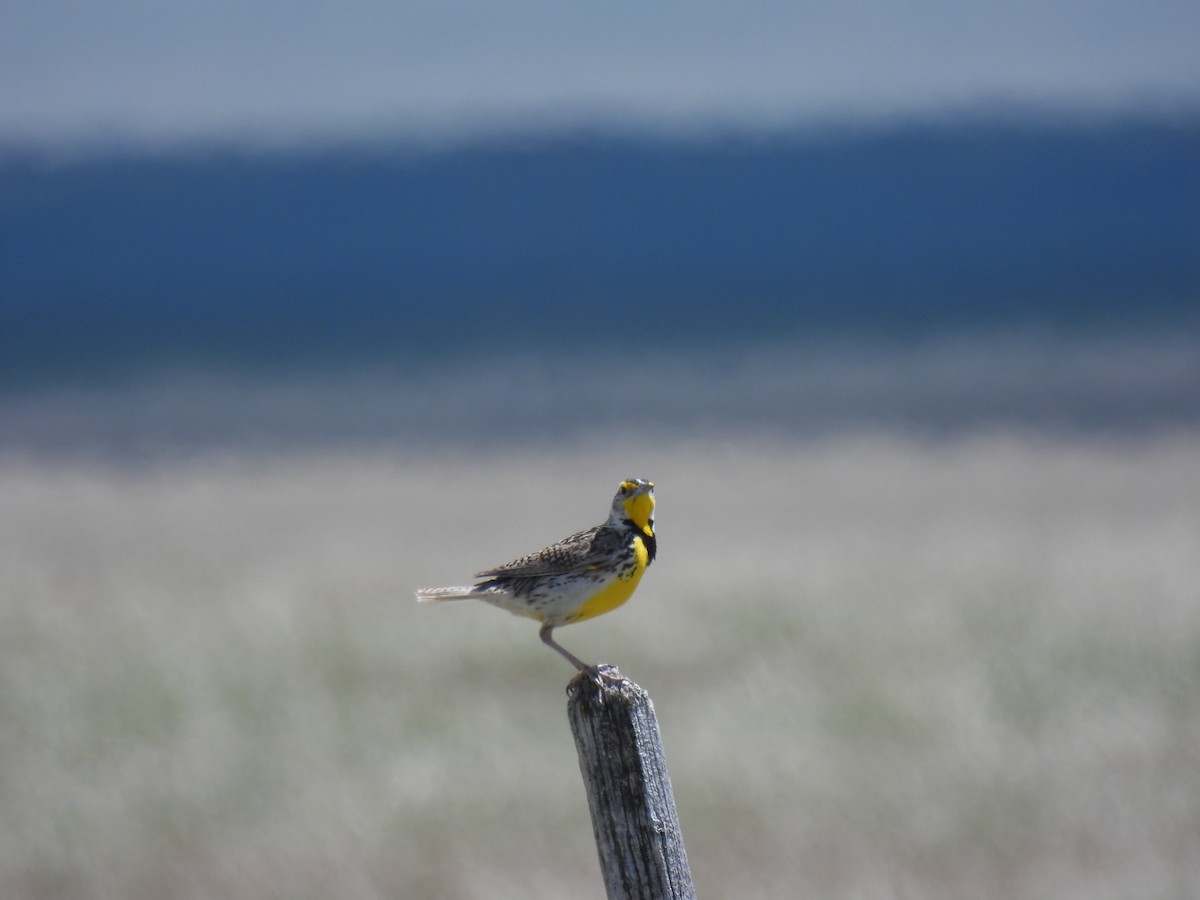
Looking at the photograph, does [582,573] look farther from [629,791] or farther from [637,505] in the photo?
[629,791]

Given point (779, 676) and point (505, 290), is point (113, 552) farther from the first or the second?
point (505, 290)

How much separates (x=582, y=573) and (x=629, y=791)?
3.30 ft

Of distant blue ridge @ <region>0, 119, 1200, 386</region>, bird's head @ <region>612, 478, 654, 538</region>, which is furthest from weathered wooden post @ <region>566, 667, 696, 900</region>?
distant blue ridge @ <region>0, 119, 1200, 386</region>

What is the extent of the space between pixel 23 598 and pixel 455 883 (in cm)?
577

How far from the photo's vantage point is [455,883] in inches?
301

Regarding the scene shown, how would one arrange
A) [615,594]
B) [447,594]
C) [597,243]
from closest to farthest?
[615,594] < [447,594] < [597,243]

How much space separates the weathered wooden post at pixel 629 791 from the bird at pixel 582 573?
744 mm

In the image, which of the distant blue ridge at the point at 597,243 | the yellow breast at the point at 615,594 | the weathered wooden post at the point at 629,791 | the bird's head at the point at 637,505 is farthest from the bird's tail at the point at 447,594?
the distant blue ridge at the point at 597,243

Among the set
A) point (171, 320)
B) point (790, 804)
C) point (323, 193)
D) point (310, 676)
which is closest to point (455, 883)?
point (790, 804)

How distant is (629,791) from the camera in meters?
3.71

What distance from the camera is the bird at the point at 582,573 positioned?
4.55m

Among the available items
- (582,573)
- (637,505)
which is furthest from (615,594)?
(637,505)

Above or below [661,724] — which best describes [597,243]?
above

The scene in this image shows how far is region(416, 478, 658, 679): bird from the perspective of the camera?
455 centimetres
